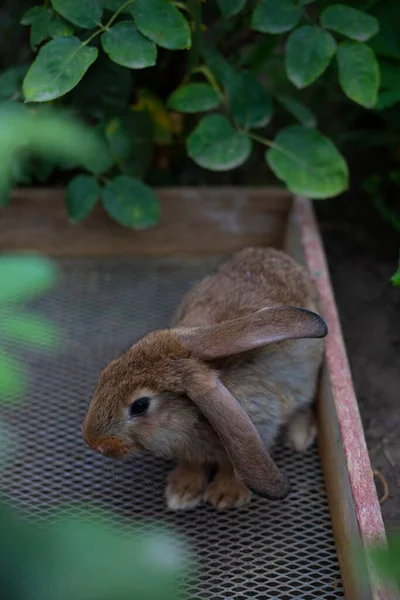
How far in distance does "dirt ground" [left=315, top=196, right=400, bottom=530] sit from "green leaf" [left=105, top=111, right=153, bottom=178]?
3.07ft

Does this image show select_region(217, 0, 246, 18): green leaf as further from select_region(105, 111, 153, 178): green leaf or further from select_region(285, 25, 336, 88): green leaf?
select_region(105, 111, 153, 178): green leaf

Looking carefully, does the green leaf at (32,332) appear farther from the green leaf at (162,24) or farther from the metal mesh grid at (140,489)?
the green leaf at (162,24)

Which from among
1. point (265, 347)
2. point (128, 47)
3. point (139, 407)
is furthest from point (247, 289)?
point (128, 47)

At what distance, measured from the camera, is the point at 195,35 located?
2787 mm

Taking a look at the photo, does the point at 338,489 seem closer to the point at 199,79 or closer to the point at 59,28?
the point at 59,28

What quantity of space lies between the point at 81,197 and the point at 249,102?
0.69 metres

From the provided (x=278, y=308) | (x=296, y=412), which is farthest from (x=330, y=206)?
(x=278, y=308)

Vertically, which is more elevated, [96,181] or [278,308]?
[278,308]

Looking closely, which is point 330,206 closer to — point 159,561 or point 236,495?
point 236,495

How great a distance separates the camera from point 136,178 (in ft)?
9.45

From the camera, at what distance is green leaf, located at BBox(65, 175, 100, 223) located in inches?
109

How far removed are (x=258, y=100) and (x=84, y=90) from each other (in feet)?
2.01

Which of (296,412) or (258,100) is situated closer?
(296,412)

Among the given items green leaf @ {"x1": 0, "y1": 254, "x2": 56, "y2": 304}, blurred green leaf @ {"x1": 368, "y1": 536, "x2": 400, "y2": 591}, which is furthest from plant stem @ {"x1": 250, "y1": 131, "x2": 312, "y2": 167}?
blurred green leaf @ {"x1": 368, "y1": 536, "x2": 400, "y2": 591}
